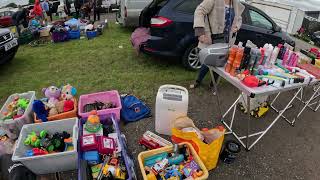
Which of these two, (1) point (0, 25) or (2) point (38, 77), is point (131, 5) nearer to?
(2) point (38, 77)

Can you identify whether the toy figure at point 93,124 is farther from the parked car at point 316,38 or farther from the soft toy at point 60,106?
the parked car at point 316,38

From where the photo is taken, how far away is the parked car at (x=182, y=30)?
4.92 metres

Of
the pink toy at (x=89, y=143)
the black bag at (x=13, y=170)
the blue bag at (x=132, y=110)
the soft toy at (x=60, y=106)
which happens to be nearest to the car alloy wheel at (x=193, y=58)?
the blue bag at (x=132, y=110)

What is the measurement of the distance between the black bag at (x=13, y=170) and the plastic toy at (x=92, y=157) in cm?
60

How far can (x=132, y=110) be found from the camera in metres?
4.01

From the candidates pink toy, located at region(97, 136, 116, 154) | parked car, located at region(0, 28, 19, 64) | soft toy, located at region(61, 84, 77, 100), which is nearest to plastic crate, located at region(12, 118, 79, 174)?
pink toy, located at region(97, 136, 116, 154)

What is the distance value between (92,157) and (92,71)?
126 inches

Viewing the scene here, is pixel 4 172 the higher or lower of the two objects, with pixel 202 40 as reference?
lower

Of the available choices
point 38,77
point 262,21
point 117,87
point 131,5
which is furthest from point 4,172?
point 131,5

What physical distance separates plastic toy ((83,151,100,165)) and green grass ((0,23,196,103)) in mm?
1814

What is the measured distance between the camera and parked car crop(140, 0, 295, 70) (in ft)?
16.1

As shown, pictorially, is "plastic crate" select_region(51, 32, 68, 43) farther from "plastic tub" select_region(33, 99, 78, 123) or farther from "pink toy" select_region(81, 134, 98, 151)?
"pink toy" select_region(81, 134, 98, 151)

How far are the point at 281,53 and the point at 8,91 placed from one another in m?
4.92

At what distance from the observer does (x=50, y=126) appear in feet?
10.6
